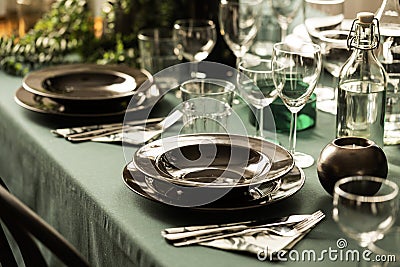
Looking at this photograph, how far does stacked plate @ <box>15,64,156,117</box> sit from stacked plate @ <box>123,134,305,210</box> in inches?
15.7

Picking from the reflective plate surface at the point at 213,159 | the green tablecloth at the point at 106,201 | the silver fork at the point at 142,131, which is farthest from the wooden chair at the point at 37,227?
the silver fork at the point at 142,131

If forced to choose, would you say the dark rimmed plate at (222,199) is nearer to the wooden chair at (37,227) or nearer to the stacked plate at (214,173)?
the stacked plate at (214,173)

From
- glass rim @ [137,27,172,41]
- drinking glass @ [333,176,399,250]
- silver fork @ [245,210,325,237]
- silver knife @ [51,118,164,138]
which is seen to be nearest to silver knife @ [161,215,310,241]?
silver fork @ [245,210,325,237]

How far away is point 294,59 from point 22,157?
28.5 inches

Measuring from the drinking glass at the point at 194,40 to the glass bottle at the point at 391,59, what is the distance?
430 mm

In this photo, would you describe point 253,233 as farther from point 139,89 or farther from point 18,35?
point 18,35

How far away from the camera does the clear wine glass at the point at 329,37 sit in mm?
1660

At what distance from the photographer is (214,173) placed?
4.35 ft

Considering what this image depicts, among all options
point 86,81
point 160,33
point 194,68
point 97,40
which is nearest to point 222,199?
point 194,68

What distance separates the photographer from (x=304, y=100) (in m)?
1.38

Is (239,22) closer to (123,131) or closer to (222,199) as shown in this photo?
(123,131)

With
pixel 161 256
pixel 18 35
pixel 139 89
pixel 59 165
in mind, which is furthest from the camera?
pixel 18 35

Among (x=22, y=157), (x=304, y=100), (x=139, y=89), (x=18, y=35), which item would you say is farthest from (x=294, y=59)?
(x=18, y=35)

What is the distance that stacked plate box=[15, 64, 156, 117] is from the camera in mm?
1744
